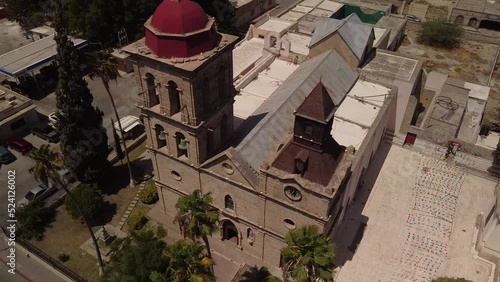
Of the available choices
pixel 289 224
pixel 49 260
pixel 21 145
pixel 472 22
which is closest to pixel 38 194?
pixel 49 260

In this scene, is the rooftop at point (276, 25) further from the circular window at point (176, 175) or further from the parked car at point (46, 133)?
the parked car at point (46, 133)

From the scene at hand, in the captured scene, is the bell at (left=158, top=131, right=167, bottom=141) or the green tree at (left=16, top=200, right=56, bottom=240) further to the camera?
the green tree at (left=16, top=200, right=56, bottom=240)

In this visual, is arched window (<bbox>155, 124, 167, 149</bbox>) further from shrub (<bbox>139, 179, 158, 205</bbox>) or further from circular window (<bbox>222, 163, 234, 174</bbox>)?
shrub (<bbox>139, 179, 158, 205</bbox>)

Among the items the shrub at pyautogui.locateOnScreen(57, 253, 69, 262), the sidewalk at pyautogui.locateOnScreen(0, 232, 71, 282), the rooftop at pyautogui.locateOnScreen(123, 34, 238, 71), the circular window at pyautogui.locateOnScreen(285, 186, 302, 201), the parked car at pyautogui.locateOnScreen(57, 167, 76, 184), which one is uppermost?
the rooftop at pyautogui.locateOnScreen(123, 34, 238, 71)

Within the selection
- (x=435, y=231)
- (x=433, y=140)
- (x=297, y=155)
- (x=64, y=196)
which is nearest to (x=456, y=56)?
(x=433, y=140)

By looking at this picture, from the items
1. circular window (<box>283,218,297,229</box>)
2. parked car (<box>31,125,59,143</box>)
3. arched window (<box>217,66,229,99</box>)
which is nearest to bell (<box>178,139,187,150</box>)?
arched window (<box>217,66,229,99</box>)

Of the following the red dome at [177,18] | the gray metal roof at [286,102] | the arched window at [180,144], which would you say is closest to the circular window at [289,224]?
the gray metal roof at [286,102]
